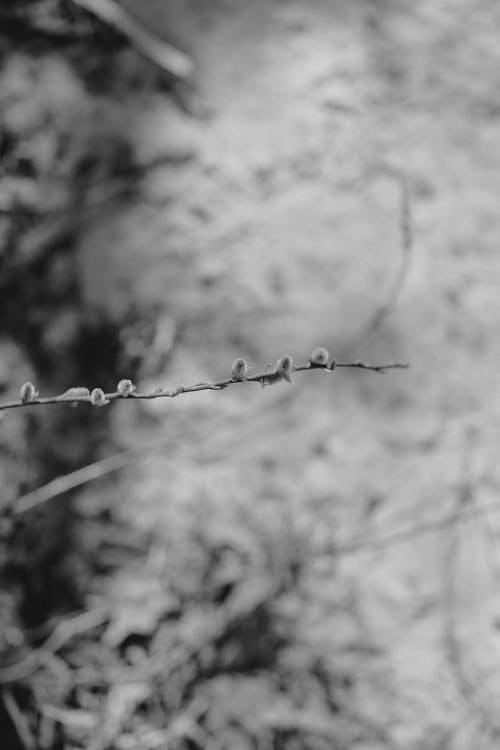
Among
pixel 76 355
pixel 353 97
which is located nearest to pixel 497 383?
pixel 353 97

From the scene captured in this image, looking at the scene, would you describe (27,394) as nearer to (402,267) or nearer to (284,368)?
(284,368)

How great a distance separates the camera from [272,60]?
129 centimetres

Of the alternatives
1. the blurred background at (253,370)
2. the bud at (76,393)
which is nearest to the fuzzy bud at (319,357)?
the bud at (76,393)

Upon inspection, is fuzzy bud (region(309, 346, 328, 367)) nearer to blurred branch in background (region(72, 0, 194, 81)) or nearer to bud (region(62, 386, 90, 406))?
bud (region(62, 386, 90, 406))

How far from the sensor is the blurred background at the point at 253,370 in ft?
3.32

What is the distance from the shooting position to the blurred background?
1012mm

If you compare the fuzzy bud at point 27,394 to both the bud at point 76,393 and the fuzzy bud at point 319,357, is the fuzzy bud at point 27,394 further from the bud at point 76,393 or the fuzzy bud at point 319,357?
the fuzzy bud at point 319,357

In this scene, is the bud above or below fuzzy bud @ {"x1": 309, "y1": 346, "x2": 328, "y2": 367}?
below

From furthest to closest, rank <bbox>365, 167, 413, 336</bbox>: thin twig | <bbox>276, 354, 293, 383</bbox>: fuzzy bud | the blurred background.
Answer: <bbox>365, 167, 413, 336</bbox>: thin twig → the blurred background → <bbox>276, 354, 293, 383</bbox>: fuzzy bud

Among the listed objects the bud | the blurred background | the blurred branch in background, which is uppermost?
the blurred branch in background

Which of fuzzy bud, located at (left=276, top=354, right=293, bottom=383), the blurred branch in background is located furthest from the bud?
the blurred branch in background

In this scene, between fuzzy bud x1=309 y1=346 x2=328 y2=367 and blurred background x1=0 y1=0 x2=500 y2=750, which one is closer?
fuzzy bud x1=309 y1=346 x2=328 y2=367

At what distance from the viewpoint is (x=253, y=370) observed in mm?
1154

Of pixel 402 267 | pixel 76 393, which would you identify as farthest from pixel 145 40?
pixel 76 393
